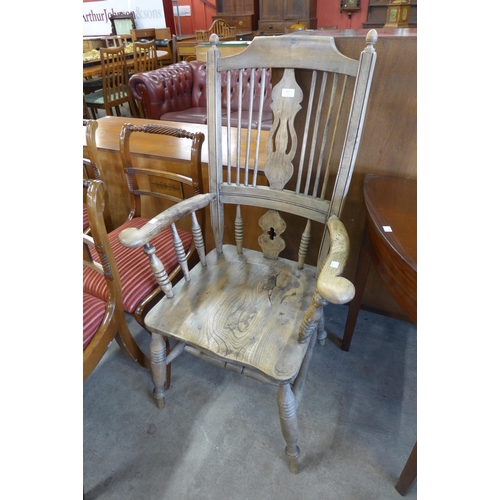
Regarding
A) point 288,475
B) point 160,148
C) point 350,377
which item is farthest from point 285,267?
point 160,148

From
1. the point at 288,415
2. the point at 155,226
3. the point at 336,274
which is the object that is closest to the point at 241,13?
the point at 155,226

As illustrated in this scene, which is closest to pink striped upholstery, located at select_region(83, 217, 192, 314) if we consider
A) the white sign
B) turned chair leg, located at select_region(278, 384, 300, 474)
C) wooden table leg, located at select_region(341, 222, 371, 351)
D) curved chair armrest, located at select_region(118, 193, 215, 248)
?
curved chair armrest, located at select_region(118, 193, 215, 248)

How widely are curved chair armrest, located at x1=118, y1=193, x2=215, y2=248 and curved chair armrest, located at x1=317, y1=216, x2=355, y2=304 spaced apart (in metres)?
0.42

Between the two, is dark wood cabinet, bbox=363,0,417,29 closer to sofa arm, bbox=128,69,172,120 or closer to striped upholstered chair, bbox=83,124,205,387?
sofa arm, bbox=128,69,172,120

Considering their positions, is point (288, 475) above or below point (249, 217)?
below

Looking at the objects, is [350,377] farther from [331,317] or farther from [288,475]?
[288,475]

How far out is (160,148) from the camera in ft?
5.29

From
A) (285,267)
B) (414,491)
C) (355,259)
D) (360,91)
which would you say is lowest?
(414,491)

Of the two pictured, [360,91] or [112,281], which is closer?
[360,91]

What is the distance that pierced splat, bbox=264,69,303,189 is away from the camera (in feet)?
3.24

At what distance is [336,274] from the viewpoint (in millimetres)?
724

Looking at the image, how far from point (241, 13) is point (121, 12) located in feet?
8.95

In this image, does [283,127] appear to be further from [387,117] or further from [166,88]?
[166,88]

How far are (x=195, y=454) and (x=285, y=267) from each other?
2.28 feet
